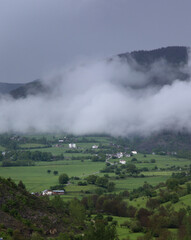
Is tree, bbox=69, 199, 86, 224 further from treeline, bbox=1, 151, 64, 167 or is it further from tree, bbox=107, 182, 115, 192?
treeline, bbox=1, 151, 64, 167

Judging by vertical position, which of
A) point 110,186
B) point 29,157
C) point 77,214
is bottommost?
point 110,186

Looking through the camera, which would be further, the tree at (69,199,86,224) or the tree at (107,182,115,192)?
the tree at (107,182,115,192)

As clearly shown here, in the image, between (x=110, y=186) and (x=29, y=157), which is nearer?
(x=110, y=186)

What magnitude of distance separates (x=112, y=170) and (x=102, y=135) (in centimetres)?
9053

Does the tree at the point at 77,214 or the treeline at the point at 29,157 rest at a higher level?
the treeline at the point at 29,157

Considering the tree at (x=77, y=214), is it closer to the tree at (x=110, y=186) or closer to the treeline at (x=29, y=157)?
the tree at (x=110, y=186)

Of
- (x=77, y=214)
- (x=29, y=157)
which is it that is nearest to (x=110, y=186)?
(x=77, y=214)

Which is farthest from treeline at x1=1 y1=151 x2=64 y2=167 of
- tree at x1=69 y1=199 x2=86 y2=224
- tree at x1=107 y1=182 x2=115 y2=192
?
tree at x1=69 y1=199 x2=86 y2=224

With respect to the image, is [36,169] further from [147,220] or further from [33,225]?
[33,225]

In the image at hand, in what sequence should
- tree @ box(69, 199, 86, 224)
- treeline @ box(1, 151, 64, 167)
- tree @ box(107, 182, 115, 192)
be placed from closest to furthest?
tree @ box(69, 199, 86, 224) < tree @ box(107, 182, 115, 192) < treeline @ box(1, 151, 64, 167)

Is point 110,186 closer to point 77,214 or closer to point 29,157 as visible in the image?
point 77,214

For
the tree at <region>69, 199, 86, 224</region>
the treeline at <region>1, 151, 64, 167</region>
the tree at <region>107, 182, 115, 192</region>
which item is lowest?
the tree at <region>107, 182, 115, 192</region>

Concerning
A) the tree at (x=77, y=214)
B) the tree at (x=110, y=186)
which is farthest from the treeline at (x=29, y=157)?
the tree at (x=77, y=214)

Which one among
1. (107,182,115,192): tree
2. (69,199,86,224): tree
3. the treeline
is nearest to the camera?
(69,199,86,224): tree
